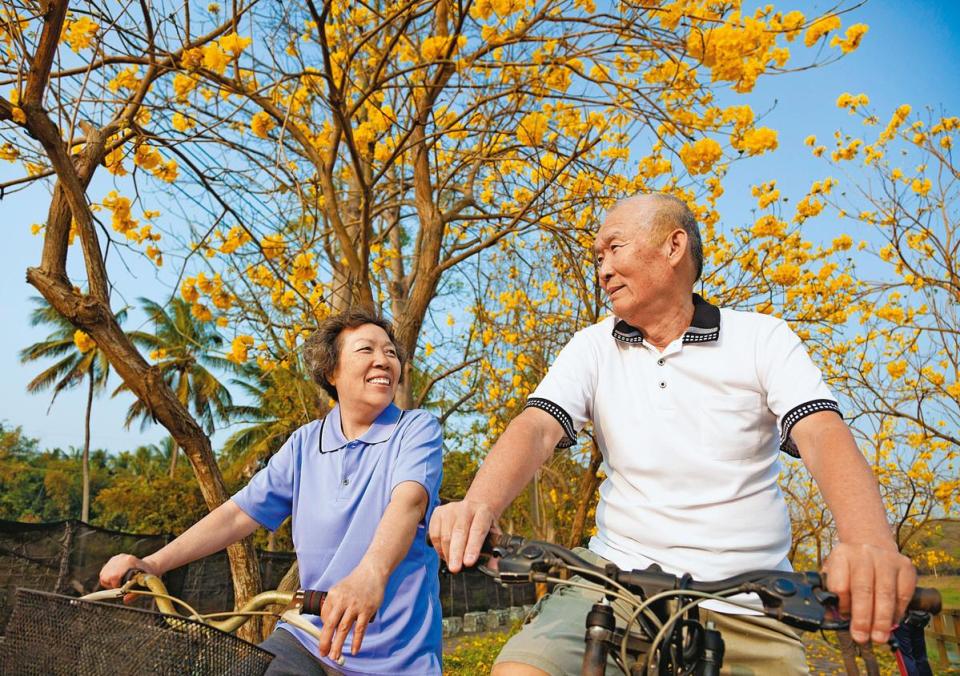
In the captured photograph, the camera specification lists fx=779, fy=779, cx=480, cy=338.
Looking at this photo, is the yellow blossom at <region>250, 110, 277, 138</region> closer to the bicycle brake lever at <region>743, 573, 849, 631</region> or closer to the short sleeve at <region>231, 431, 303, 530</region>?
the short sleeve at <region>231, 431, 303, 530</region>

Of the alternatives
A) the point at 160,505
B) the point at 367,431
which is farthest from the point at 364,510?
the point at 160,505

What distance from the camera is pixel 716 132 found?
4.69 m

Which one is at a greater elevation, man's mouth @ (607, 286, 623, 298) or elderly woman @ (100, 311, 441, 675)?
man's mouth @ (607, 286, 623, 298)

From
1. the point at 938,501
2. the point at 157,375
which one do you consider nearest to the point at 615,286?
the point at 157,375

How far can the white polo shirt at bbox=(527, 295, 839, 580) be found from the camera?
189 cm

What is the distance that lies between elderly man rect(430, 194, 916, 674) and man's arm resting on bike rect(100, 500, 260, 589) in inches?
46.6

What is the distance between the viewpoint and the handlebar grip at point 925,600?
1.20 meters

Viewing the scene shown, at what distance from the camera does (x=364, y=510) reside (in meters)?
2.49

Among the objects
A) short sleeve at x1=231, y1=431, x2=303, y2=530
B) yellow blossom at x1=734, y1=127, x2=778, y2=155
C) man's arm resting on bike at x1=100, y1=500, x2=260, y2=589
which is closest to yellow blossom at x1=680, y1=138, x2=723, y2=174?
yellow blossom at x1=734, y1=127, x2=778, y2=155

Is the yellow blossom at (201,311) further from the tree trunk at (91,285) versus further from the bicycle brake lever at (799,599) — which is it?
the bicycle brake lever at (799,599)

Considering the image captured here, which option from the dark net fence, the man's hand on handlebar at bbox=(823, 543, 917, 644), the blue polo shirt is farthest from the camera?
the dark net fence

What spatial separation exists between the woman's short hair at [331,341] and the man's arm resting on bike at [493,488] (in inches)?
46.4

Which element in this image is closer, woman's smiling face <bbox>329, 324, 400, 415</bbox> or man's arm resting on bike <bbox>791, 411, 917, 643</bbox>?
man's arm resting on bike <bbox>791, 411, 917, 643</bbox>

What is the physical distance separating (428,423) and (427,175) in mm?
3683
